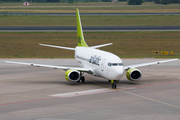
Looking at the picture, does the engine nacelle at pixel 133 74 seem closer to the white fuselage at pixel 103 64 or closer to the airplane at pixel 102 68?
the airplane at pixel 102 68

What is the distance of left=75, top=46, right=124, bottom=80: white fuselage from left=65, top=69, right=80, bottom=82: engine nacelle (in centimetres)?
224

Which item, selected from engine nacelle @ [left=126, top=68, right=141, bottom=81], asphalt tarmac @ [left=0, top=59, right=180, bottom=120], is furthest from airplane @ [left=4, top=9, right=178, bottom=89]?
asphalt tarmac @ [left=0, top=59, right=180, bottom=120]

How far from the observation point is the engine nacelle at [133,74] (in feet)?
128

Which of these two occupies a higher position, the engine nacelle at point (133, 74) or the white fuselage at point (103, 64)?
the white fuselage at point (103, 64)

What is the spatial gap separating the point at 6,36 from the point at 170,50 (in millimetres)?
44892

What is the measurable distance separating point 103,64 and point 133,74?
15.6ft

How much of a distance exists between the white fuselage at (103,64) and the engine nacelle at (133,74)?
121 inches

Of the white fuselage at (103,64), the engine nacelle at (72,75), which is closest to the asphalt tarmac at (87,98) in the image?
the engine nacelle at (72,75)

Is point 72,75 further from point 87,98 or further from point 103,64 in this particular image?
point 87,98

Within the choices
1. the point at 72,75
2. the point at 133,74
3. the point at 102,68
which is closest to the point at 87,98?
the point at 102,68

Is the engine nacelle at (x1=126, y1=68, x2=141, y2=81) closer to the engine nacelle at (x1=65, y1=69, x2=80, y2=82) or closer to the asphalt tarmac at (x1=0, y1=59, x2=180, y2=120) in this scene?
the asphalt tarmac at (x1=0, y1=59, x2=180, y2=120)

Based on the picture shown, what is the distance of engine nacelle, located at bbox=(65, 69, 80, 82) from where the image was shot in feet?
126

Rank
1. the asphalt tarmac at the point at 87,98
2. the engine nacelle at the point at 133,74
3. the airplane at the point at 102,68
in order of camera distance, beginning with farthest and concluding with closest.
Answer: the engine nacelle at the point at 133,74, the airplane at the point at 102,68, the asphalt tarmac at the point at 87,98

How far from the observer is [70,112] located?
87.5ft
